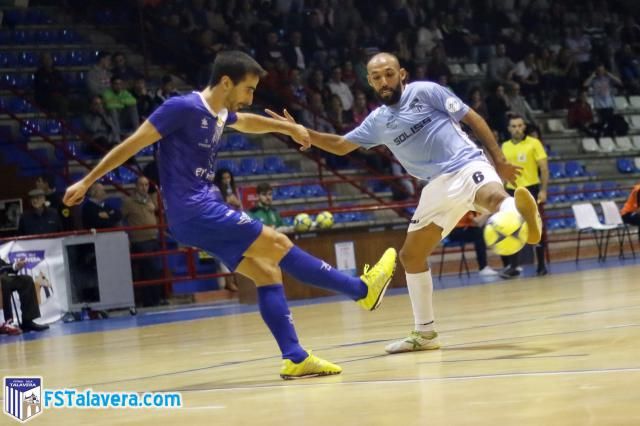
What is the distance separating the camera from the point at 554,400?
4355mm

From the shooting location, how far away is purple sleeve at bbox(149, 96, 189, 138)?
6.12 metres

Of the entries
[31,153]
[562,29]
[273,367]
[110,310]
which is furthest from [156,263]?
[562,29]

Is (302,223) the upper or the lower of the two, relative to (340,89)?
lower

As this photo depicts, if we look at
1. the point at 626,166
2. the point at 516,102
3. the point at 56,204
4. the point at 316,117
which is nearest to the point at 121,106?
the point at 56,204

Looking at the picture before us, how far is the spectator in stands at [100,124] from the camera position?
19.1 metres

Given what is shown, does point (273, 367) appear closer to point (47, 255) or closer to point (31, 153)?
point (47, 255)

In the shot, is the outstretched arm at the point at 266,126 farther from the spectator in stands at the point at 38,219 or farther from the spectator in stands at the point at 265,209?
the spectator in stands at the point at 38,219

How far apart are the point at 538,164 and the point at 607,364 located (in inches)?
409

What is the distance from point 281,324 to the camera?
6.18m

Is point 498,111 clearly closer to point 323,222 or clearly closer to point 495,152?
point 323,222

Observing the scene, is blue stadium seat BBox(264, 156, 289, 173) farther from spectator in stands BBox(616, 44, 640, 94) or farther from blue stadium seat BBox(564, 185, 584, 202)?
spectator in stands BBox(616, 44, 640, 94)

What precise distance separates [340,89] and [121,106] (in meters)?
5.18

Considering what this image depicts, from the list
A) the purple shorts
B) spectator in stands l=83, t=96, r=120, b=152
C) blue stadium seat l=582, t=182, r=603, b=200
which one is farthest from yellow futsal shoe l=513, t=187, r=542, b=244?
blue stadium seat l=582, t=182, r=603, b=200

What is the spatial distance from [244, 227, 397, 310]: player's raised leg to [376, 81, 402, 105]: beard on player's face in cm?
135
